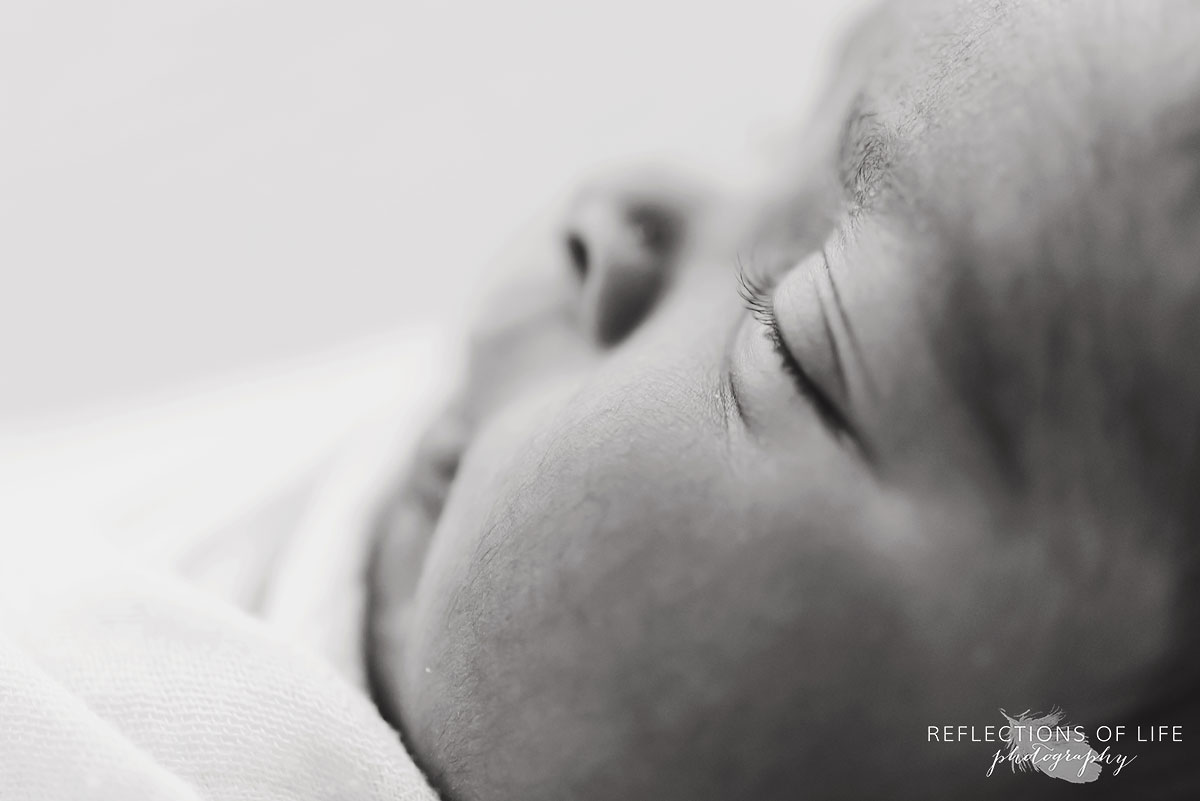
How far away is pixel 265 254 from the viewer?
1.24 metres

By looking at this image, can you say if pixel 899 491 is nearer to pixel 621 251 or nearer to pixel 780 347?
pixel 780 347

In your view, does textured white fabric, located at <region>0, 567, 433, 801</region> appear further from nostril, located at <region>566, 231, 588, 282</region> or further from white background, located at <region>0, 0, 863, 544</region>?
white background, located at <region>0, 0, 863, 544</region>

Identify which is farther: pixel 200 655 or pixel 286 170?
pixel 286 170

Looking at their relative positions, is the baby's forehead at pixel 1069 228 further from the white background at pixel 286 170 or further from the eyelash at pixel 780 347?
the white background at pixel 286 170

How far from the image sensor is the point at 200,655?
0.47 meters

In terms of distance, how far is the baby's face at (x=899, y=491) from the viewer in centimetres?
39

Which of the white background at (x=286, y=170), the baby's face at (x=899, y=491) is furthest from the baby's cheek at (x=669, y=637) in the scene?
the white background at (x=286, y=170)

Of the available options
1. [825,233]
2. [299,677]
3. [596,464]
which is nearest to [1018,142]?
[825,233]

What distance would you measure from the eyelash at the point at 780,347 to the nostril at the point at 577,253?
0.14m

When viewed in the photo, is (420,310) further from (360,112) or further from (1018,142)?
(1018,142)

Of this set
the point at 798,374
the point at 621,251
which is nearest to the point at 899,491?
the point at 798,374

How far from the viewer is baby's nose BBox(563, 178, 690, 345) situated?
561 mm

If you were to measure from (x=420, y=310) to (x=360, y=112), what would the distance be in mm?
250

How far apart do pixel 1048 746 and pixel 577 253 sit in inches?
14.4
